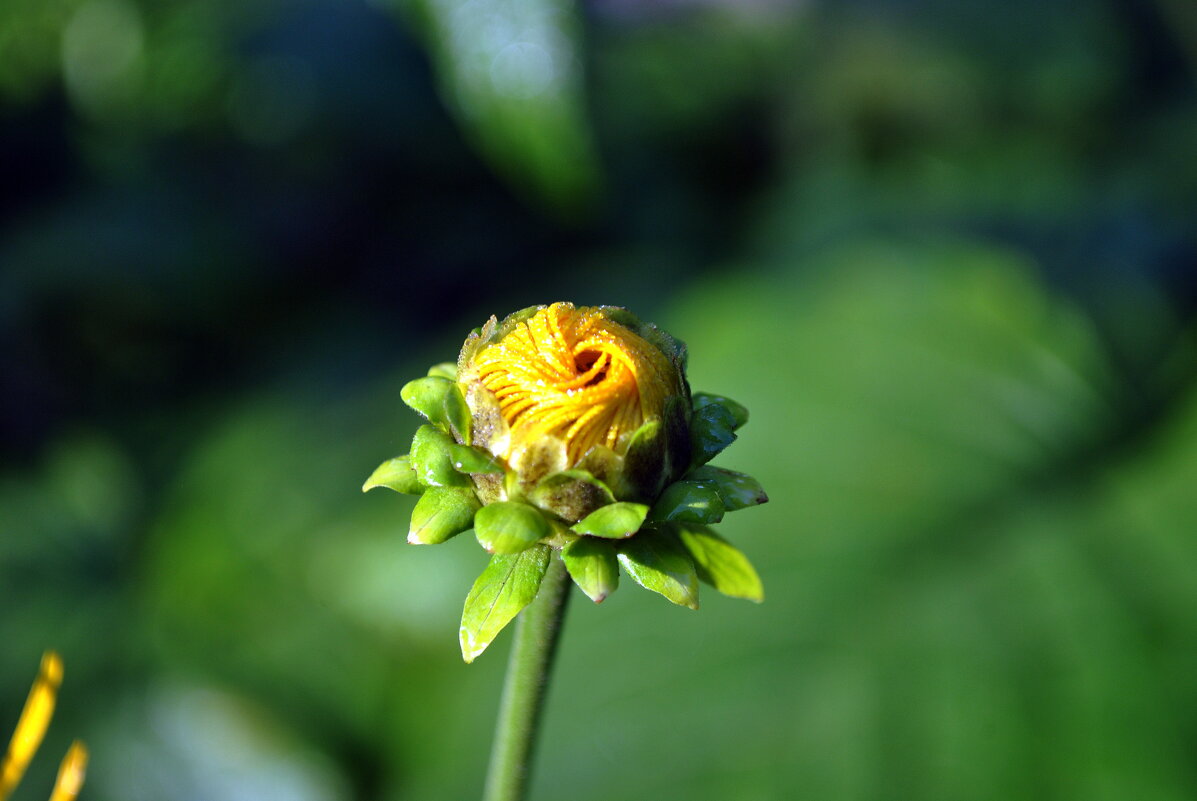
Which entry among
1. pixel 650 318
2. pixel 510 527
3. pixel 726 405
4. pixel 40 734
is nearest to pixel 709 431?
pixel 726 405

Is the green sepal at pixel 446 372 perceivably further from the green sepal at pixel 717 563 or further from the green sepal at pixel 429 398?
the green sepal at pixel 717 563

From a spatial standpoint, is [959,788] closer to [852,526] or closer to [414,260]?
[852,526]

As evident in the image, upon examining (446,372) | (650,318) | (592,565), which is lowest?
(592,565)

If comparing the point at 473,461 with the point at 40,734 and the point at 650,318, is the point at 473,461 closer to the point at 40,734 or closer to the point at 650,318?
the point at 40,734

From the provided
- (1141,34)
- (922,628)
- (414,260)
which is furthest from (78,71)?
(1141,34)

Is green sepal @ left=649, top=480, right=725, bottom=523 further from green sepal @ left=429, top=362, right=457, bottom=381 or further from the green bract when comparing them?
green sepal @ left=429, top=362, right=457, bottom=381

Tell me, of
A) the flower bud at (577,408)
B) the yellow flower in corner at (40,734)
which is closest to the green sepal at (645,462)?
the flower bud at (577,408)

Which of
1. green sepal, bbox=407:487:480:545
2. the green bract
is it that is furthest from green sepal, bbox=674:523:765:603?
green sepal, bbox=407:487:480:545
